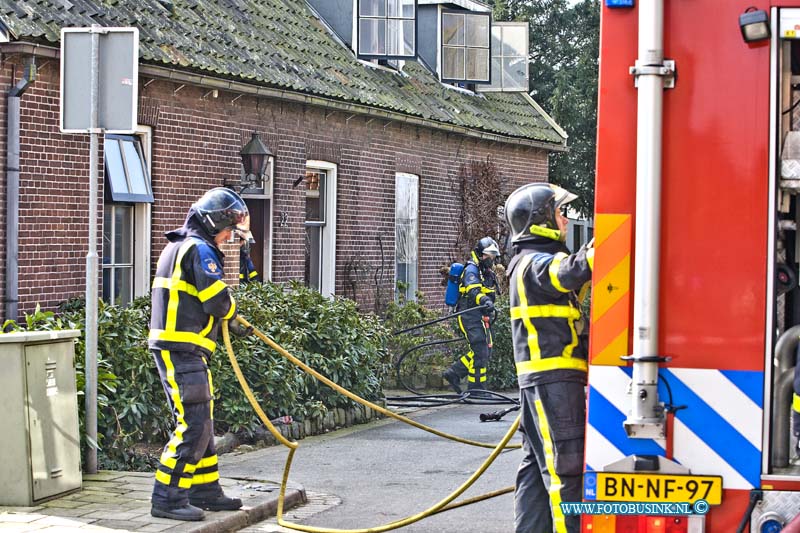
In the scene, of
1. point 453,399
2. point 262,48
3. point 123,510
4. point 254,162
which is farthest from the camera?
point 262,48

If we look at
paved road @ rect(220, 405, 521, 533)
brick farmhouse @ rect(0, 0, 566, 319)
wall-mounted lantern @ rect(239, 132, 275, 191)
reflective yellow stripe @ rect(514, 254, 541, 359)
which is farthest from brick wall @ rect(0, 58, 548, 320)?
reflective yellow stripe @ rect(514, 254, 541, 359)

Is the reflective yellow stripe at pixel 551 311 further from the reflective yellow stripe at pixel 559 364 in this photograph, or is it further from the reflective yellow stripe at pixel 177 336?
the reflective yellow stripe at pixel 177 336

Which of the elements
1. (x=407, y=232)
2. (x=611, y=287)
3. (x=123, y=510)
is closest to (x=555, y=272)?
(x=611, y=287)

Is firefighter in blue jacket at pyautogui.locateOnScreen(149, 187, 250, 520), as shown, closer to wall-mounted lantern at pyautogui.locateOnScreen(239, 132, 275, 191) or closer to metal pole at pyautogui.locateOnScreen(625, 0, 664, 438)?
metal pole at pyautogui.locateOnScreen(625, 0, 664, 438)

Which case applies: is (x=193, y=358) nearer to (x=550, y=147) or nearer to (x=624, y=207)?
(x=624, y=207)

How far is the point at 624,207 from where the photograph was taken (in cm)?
402

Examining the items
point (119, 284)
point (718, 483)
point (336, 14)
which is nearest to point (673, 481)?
point (718, 483)

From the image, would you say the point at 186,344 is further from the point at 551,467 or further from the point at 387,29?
the point at 387,29

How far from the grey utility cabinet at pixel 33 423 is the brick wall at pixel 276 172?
389cm

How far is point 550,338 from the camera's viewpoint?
609 centimetres

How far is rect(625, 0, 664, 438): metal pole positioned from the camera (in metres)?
3.94

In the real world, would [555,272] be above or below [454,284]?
above

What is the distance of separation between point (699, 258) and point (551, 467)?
7.18 ft

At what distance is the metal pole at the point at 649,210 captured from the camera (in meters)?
3.94
